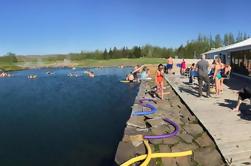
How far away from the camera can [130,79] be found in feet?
106

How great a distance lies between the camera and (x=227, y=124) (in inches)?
380

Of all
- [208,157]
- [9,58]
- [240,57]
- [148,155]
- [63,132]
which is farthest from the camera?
[9,58]

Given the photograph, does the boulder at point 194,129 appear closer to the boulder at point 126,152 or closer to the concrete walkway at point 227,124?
the concrete walkway at point 227,124

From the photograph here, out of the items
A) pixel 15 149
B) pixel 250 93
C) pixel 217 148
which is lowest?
pixel 15 149

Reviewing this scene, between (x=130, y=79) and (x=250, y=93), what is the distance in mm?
22093

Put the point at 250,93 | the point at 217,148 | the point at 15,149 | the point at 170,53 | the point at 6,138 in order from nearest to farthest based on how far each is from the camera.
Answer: the point at 217,148
the point at 250,93
the point at 15,149
the point at 6,138
the point at 170,53

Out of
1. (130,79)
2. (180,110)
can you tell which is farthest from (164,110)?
(130,79)

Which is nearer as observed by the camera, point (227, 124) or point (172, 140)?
point (172, 140)

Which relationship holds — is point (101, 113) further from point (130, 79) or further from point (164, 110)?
point (130, 79)

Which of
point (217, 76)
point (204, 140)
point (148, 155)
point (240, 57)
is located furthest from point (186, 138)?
point (240, 57)

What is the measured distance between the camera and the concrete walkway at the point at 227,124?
743 cm

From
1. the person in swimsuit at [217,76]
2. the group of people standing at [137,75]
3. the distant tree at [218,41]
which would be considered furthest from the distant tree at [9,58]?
the person in swimsuit at [217,76]

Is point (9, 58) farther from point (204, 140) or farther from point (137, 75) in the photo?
point (204, 140)

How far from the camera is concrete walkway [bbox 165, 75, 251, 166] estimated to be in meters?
7.43
